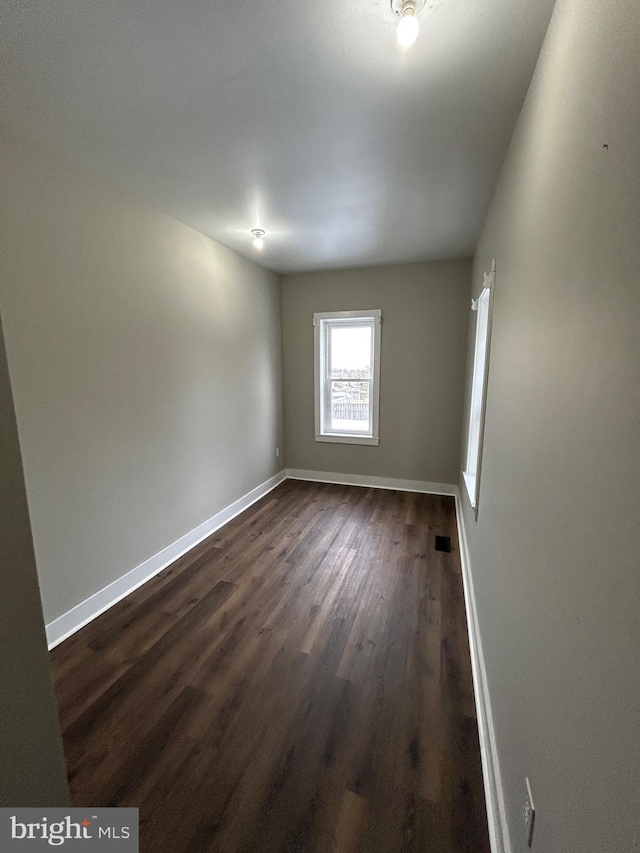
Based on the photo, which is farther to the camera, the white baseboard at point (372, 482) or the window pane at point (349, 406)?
the window pane at point (349, 406)

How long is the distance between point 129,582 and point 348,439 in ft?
9.27

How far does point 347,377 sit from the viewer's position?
4422mm

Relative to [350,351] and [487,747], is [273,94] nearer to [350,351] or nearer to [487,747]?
[487,747]

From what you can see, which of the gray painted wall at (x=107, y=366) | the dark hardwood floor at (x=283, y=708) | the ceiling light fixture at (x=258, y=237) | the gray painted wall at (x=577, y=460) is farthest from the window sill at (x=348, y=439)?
the gray painted wall at (x=577, y=460)

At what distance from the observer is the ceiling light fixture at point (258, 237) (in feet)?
9.29

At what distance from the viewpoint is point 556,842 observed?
2.32 feet

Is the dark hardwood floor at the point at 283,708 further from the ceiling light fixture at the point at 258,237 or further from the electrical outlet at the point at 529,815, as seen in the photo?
the ceiling light fixture at the point at 258,237

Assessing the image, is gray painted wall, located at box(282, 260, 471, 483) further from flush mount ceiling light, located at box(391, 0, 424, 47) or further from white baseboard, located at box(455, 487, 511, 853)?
flush mount ceiling light, located at box(391, 0, 424, 47)

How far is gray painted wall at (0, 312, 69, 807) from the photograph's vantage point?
0.63 m

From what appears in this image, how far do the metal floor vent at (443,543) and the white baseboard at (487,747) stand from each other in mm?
737

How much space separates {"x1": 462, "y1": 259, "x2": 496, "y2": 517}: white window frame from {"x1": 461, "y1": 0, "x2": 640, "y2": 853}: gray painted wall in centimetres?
74

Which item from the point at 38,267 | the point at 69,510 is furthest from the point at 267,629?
the point at 38,267

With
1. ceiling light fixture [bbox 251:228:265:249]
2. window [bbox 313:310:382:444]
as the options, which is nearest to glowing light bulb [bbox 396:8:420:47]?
ceiling light fixture [bbox 251:228:265:249]

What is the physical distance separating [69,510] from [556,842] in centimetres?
235
